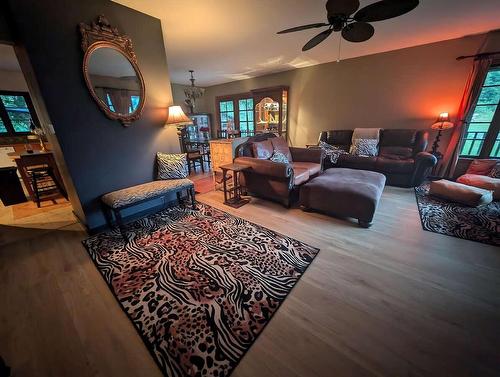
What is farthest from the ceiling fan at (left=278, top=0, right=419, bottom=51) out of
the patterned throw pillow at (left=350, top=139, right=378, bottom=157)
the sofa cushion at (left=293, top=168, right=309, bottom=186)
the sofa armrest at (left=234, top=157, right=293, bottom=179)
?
the patterned throw pillow at (left=350, top=139, right=378, bottom=157)

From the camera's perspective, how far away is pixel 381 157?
369cm

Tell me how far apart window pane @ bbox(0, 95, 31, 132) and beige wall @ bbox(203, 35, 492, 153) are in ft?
19.2

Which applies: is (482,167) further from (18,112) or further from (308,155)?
(18,112)

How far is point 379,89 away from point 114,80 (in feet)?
16.0

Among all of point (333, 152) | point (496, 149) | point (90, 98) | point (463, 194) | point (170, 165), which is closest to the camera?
point (90, 98)

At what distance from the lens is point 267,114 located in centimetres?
564

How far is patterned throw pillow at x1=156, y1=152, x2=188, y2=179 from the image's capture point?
271cm

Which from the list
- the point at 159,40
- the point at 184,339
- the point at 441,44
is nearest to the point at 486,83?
the point at 441,44

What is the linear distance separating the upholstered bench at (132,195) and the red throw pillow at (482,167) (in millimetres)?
4735

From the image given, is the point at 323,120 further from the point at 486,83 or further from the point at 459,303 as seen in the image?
the point at 459,303

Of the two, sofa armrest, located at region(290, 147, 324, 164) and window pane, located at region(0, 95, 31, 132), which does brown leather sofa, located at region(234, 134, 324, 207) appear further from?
window pane, located at region(0, 95, 31, 132)

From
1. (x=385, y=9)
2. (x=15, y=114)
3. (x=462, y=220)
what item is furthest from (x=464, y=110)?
(x=15, y=114)

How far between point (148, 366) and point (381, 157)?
14.4 feet

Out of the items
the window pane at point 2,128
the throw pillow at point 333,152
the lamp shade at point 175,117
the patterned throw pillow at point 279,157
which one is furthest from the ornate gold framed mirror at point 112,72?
the window pane at point 2,128
